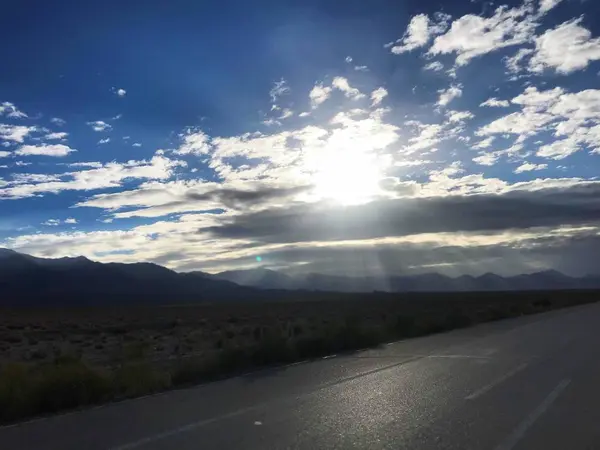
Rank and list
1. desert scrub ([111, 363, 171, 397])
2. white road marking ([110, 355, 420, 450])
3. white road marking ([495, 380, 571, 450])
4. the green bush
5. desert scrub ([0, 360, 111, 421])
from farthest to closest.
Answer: desert scrub ([111, 363, 171, 397]), desert scrub ([0, 360, 111, 421]), the green bush, white road marking ([110, 355, 420, 450]), white road marking ([495, 380, 571, 450])

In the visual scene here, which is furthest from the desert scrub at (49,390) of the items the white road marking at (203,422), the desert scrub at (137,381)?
the white road marking at (203,422)

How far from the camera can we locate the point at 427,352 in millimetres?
19250

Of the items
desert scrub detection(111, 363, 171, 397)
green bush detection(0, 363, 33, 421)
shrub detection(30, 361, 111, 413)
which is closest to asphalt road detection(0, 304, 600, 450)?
desert scrub detection(111, 363, 171, 397)

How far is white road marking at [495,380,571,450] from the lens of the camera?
7.75 meters

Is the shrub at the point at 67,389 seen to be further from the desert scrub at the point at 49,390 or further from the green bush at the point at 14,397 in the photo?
the green bush at the point at 14,397

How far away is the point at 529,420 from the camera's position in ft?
30.0

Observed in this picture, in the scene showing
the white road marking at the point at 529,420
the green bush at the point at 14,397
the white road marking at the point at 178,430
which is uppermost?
the green bush at the point at 14,397

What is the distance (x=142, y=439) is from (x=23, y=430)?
7.41ft

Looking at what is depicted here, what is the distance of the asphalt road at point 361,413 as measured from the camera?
7957mm

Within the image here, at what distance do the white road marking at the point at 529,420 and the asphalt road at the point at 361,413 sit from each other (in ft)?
0.05

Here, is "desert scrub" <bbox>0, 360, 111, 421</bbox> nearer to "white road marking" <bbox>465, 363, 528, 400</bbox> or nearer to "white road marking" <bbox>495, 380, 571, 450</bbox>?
"white road marking" <bbox>465, 363, 528, 400</bbox>

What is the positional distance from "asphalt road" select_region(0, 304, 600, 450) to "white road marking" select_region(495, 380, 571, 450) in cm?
1

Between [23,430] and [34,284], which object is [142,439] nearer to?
[23,430]

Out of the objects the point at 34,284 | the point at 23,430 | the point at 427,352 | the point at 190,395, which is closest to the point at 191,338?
the point at 427,352
